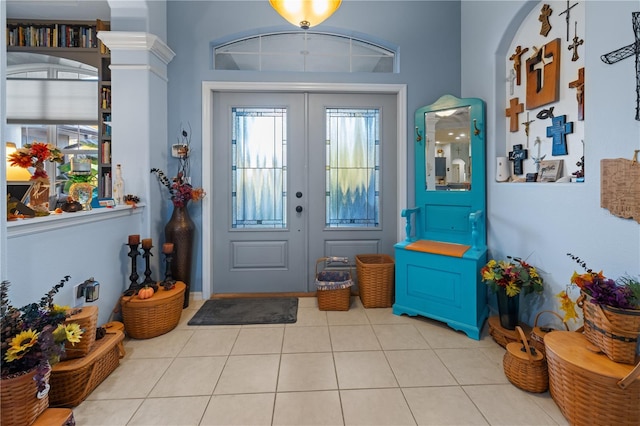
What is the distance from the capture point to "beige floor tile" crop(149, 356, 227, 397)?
174cm

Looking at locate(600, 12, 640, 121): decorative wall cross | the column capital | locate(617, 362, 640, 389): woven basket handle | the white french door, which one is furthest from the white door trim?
locate(617, 362, 640, 389): woven basket handle

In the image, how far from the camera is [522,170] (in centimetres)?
242

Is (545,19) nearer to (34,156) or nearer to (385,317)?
(385,317)

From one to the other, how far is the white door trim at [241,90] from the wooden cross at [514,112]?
0.95 meters

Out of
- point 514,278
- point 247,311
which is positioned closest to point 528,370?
point 514,278

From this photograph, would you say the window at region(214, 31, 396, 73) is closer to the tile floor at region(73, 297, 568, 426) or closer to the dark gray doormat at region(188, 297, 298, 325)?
the dark gray doormat at region(188, 297, 298, 325)

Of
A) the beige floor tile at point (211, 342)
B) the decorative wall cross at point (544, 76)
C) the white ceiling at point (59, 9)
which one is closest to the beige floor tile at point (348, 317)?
the beige floor tile at point (211, 342)

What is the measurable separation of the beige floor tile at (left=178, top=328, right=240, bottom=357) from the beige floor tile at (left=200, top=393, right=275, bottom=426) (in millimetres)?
525

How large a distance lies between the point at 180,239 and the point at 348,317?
1746 mm

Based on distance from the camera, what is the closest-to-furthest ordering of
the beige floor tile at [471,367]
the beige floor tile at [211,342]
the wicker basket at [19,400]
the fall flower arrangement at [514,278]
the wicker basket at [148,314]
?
1. the wicker basket at [19,400]
2. the beige floor tile at [471,367]
3. the fall flower arrangement at [514,278]
4. the beige floor tile at [211,342]
5. the wicker basket at [148,314]

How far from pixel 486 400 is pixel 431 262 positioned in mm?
1070

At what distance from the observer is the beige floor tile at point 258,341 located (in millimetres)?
2178

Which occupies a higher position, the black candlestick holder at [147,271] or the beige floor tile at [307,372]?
the black candlestick holder at [147,271]

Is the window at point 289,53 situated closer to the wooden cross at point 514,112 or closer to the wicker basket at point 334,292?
the wooden cross at point 514,112
